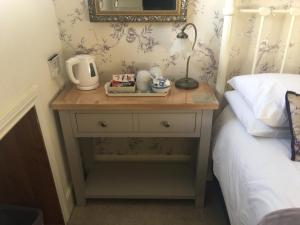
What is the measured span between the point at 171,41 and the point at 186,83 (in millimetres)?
272

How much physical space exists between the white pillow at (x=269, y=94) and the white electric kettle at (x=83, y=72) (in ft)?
2.76

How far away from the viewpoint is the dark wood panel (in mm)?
1273

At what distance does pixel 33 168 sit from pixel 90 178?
500mm

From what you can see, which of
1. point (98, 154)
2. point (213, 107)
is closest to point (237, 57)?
point (213, 107)

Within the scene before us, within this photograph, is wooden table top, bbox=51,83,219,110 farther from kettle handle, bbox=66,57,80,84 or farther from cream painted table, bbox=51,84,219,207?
kettle handle, bbox=66,57,80,84

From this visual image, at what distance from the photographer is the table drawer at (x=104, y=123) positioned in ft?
4.62

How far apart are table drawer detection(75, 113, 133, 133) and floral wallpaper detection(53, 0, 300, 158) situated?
0.38 meters

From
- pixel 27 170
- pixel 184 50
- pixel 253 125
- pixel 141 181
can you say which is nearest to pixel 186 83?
pixel 184 50

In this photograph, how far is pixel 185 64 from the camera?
1638 mm

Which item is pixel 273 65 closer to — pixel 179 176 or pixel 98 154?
pixel 179 176

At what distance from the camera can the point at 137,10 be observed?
4.84 feet

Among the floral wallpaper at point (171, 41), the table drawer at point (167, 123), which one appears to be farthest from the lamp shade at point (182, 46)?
the table drawer at point (167, 123)

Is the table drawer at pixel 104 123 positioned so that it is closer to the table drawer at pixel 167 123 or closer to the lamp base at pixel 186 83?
the table drawer at pixel 167 123

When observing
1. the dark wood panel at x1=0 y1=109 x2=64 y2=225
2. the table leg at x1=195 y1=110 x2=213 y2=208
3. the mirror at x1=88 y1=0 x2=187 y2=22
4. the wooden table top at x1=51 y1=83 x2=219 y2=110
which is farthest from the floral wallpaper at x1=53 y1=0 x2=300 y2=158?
the dark wood panel at x1=0 y1=109 x2=64 y2=225
